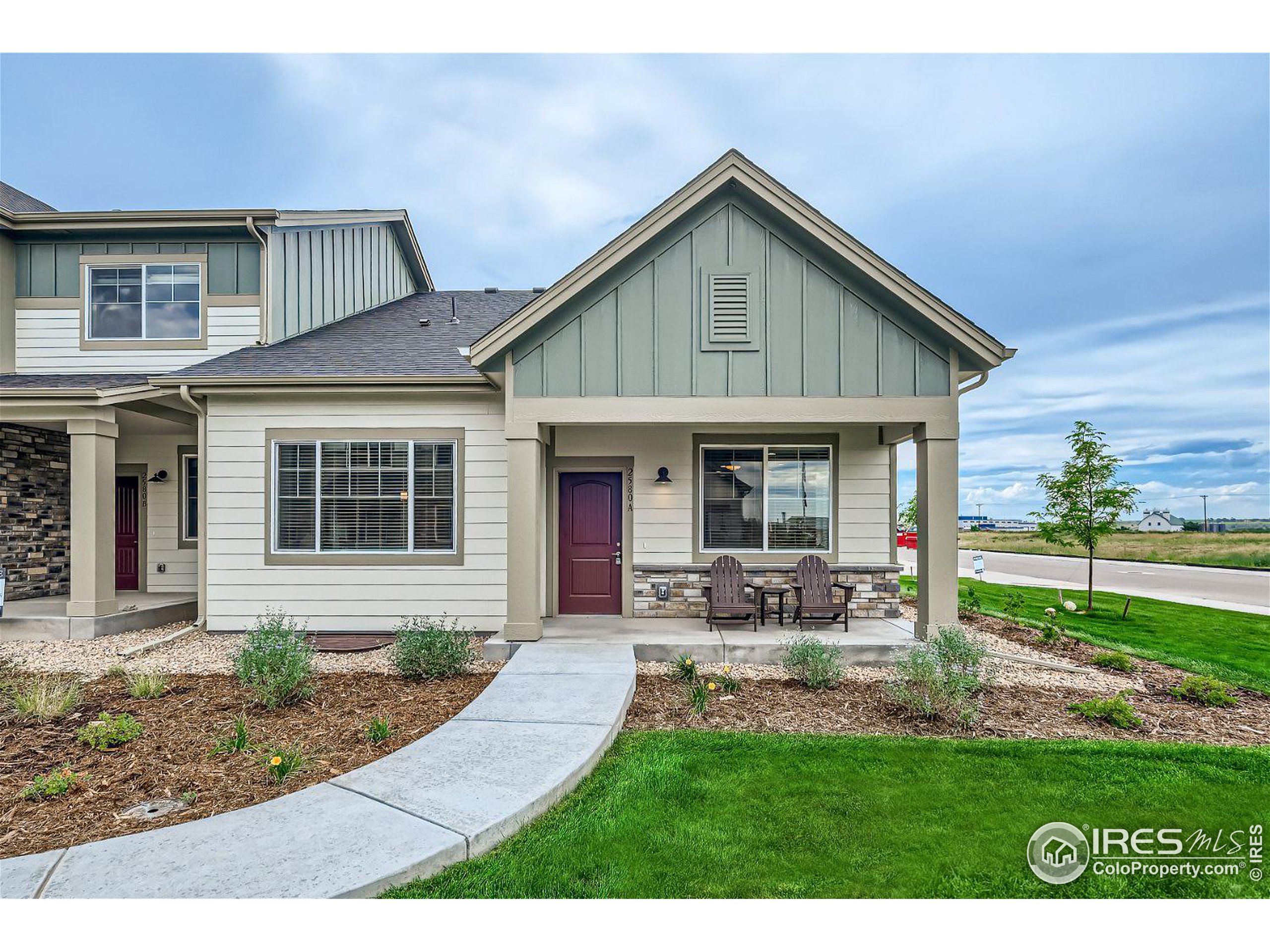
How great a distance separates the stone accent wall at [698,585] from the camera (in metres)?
8.73

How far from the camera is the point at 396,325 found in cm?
1072

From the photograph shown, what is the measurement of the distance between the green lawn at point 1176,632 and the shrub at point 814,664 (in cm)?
439

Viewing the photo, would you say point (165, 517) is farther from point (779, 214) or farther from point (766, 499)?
point (779, 214)

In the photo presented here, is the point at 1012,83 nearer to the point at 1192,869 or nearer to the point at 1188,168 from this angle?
the point at 1188,168

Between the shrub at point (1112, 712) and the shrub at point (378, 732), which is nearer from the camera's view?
the shrub at point (378, 732)

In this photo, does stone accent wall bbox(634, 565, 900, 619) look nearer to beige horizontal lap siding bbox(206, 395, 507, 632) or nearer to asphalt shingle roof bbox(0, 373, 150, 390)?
beige horizontal lap siding bbox(206, 395, 507, 632)

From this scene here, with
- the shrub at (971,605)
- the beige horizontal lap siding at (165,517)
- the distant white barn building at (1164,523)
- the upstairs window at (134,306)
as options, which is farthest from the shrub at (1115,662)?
the distant white barn building at (1164,523)

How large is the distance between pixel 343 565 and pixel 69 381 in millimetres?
5277

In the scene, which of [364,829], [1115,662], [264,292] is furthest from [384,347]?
[1115,662]

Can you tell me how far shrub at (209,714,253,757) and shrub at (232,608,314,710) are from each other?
0.75 metres

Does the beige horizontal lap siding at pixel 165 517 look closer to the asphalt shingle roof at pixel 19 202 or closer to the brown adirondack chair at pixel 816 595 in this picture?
the asphalt shingle roof at pixel 19 202

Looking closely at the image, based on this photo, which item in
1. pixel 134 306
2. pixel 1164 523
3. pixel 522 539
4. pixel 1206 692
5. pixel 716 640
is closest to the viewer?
pixel 1206 692

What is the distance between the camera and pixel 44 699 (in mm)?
5074

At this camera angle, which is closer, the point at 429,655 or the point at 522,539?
the point at 429,655
